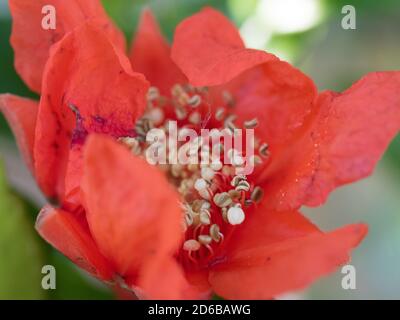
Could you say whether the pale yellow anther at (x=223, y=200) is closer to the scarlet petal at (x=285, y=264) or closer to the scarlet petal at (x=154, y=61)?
the scarlet petal at (x=285, y=264)

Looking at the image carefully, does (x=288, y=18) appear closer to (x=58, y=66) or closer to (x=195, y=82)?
(x=195, y=82)

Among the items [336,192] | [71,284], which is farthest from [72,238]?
[336,192]

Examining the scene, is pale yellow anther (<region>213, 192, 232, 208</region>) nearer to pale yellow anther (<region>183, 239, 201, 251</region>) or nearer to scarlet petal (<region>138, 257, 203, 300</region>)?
pale yellow anther (<region>183, 239, 201, 251</region>)

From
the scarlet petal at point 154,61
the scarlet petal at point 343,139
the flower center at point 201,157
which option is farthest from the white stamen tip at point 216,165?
the scarlet petal at point 154,61

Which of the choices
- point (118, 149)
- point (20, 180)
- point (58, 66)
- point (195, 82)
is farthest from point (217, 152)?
point (20, 180)

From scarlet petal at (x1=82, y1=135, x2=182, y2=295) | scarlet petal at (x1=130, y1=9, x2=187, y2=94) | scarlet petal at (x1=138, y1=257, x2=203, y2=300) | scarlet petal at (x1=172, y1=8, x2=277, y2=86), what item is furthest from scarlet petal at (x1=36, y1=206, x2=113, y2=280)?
scarlet petal at (x1=130, y1=9, x2=187, y2=94)

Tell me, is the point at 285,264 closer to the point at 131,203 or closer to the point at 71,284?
the point at 131,203
